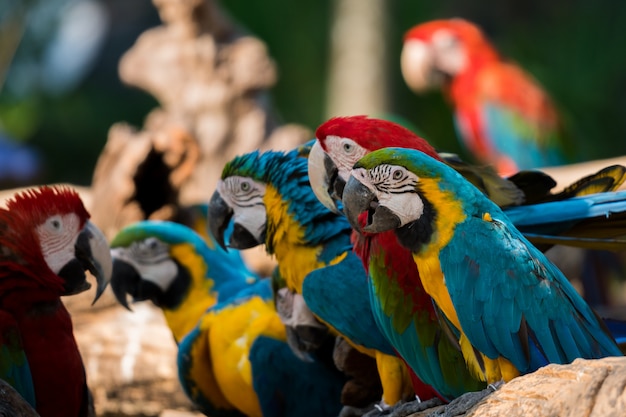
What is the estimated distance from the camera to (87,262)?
7.11 ft

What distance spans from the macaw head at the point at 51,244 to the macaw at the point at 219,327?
1.22 ft

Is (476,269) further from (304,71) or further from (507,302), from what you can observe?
(304,71)

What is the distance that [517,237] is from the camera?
1683 millimetres

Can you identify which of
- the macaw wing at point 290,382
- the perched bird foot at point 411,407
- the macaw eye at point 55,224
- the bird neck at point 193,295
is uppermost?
the macaw eye at point 55,224

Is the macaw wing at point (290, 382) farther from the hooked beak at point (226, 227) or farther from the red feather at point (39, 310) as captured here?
the red feather at point (39, 310)

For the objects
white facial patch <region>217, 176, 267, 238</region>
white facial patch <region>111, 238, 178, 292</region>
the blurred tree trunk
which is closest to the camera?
white facial patch <region>217, 176, 267, 238</region>

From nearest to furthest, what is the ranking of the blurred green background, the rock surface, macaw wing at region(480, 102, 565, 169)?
the rock surface
macaw wing at region(480, 102, 565, 169)
the blurred green background

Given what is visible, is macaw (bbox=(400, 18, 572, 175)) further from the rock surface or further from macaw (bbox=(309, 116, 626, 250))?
the rock surface

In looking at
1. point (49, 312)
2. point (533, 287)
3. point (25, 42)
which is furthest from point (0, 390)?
point (25, 42)

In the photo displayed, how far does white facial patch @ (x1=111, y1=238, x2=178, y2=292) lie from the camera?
101 inches

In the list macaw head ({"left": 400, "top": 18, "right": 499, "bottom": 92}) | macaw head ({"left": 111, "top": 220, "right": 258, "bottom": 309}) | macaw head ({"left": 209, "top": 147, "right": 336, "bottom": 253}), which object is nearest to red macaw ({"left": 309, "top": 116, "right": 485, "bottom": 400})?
macaw head ({"left": 209, "top": 147, "right": 336, "bottom": 253})

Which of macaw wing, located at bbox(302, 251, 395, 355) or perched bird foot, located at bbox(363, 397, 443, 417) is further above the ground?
macaw wing, located at bbox(302, 251, 395, 355)

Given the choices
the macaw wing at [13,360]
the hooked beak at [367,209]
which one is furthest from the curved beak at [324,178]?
the macaw wing at [13,360]

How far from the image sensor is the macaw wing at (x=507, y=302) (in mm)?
1622
